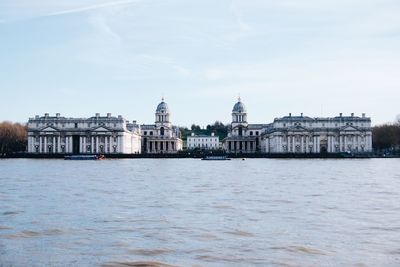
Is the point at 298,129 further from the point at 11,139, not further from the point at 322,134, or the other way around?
the point at 11,139

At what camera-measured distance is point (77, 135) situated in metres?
138

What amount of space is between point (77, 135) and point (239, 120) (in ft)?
152

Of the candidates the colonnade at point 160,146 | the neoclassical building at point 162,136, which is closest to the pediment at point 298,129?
the neoclassical building at point 162,136

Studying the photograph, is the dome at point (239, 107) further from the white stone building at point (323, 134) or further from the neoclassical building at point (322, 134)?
the white stone building at point (323, 134)

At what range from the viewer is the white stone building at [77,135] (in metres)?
136

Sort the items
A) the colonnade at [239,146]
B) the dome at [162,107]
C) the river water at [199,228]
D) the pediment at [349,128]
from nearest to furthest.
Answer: the river water at [199,228], the pediment at [349,128], the colonnade at [239,146], the dome at [162,107]

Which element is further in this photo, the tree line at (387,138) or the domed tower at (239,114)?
the domed tower at (239,114)

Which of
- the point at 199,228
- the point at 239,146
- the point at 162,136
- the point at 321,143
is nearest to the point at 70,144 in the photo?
the point at 162,136

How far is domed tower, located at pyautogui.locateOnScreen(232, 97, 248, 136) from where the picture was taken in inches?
6452

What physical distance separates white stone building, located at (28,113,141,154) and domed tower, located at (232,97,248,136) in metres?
36.3

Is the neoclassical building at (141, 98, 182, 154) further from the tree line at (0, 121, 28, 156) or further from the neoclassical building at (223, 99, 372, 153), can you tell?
the tree line at (0, 121, 28, 156)

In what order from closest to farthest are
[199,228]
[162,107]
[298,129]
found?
1. [199,228]
2. [298,129]
3. [162,107]

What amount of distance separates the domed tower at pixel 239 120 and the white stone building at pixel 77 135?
3625cm

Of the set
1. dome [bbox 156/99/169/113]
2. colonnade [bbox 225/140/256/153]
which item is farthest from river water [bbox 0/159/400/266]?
dome [bbox 156/99/169/113]
